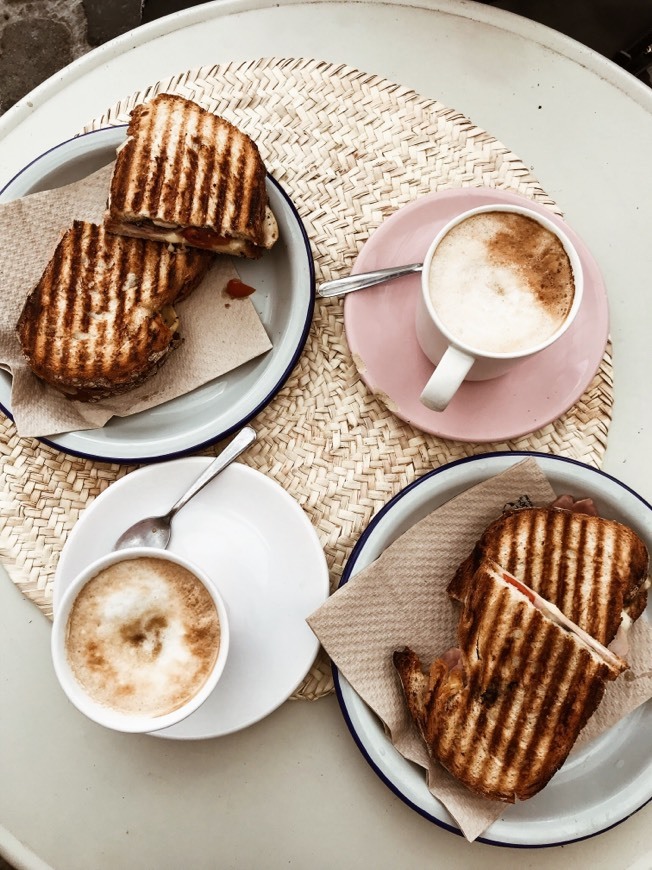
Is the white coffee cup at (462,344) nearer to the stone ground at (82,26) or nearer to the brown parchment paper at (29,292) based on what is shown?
the brown parchment paper at (29,292)

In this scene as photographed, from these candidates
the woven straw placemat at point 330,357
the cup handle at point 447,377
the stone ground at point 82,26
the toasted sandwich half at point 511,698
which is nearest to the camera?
the cup handle at point 447,377

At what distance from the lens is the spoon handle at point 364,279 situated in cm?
168

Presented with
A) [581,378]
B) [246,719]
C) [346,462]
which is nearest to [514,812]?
[246,719]

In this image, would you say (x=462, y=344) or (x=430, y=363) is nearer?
(x=462, y=344)

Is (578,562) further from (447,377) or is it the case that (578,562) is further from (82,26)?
(82,26)

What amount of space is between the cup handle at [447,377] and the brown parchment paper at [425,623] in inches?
11.1

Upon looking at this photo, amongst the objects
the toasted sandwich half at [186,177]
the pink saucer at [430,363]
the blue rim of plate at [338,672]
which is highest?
the toasted sandwich half at [186,177]

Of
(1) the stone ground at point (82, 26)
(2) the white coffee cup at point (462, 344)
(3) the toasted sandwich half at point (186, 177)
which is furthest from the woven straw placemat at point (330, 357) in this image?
(1) the stone ground at point (82, 26)

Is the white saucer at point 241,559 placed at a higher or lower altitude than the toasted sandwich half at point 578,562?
lower

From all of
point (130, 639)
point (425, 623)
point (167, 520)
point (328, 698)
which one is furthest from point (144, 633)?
point (425, 623)

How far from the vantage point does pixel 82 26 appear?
8.95ft

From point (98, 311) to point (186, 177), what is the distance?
1.14ft

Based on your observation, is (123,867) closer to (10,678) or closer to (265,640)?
(10,678)

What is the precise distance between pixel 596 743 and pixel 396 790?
467 millimetres
